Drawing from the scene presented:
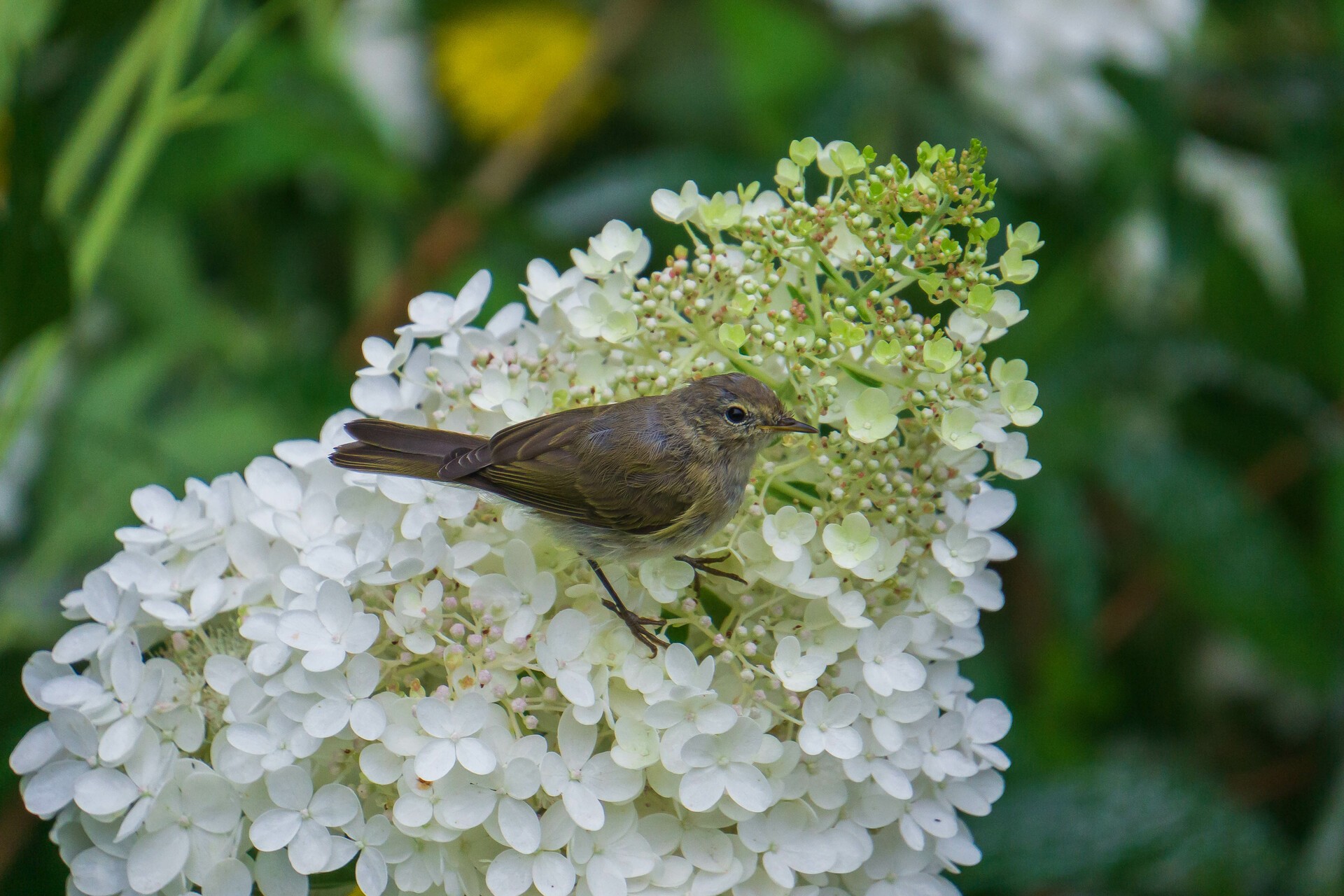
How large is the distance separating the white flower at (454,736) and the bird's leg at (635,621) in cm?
15

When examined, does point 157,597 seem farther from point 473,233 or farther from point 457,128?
point 457,128

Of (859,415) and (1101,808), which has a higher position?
(859,415)

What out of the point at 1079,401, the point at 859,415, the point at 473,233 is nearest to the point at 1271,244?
the point at 1079,401

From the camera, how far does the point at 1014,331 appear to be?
2047 millimetres

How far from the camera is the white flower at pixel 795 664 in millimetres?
916

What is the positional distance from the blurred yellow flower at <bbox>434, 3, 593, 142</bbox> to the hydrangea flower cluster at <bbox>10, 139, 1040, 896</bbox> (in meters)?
1.73

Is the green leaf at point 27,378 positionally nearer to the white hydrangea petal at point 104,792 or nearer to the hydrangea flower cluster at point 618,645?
the hydrangea flower cluster at point 618,645

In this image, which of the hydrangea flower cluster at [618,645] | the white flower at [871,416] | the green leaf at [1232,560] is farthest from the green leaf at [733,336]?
the green leaf at [1232,560]

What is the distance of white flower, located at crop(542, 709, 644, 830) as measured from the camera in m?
0.88

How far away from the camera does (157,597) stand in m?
0.96

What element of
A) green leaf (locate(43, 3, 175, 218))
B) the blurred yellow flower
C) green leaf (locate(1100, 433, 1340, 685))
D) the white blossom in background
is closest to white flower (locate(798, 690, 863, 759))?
green leaf (locate(1100, 433, 1340, 685))

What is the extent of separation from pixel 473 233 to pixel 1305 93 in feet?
6.05

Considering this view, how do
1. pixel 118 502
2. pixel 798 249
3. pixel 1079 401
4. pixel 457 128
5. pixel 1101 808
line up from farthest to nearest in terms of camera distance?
pixel 457 128 → pixel 1079 401 → pixel 118 502 → pixel 1101 808 → pixel 798 249

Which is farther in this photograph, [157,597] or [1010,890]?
[1010,890]
